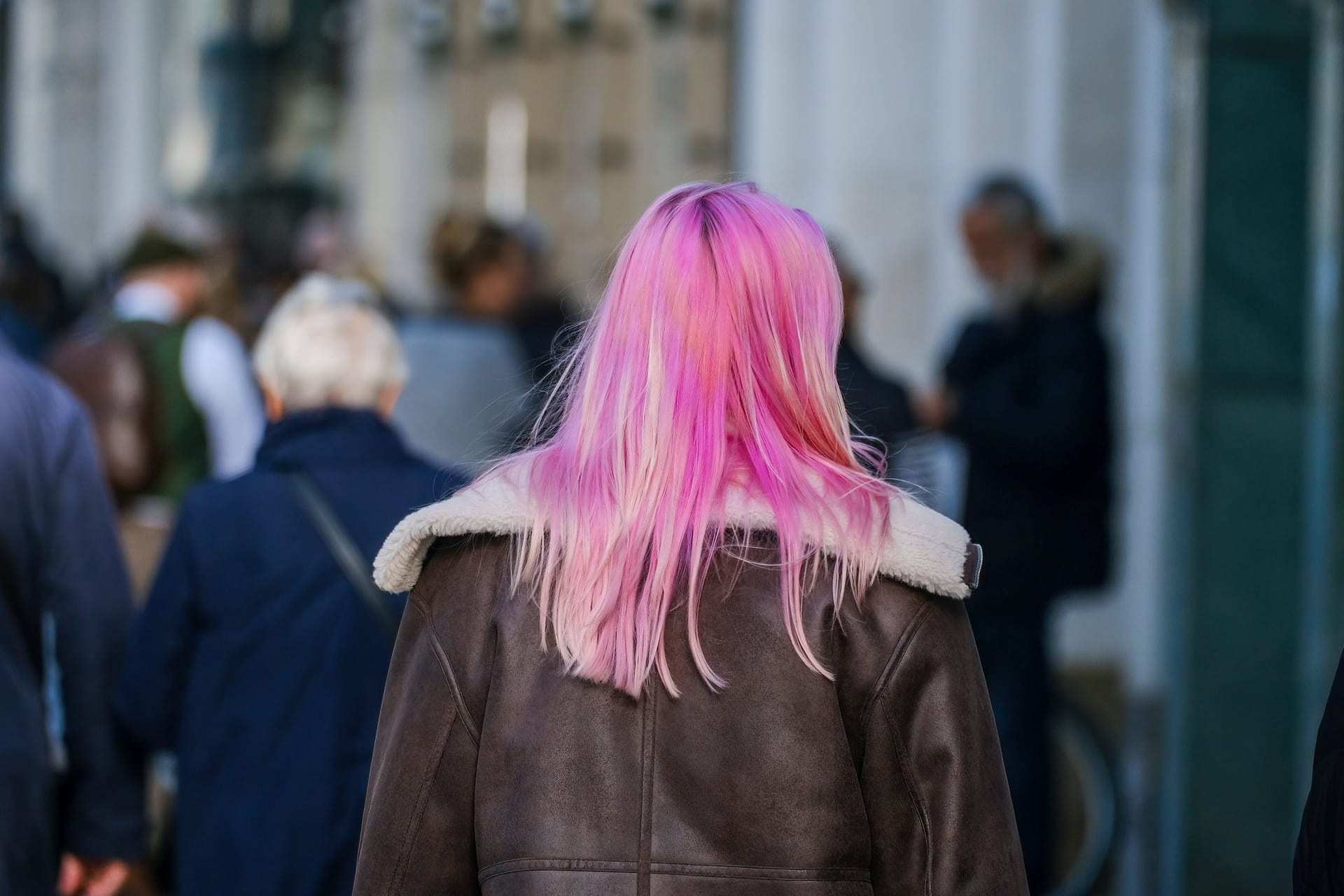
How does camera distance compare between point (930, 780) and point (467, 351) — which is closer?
point (930, 780)

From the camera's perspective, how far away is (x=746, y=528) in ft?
7.76

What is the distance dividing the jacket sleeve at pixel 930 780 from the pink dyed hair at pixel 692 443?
0.10m

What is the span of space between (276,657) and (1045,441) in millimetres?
2712

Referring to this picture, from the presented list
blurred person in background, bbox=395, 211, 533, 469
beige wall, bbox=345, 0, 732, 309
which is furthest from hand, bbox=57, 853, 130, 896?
beige wall, bbox=345, 0, 732, 309

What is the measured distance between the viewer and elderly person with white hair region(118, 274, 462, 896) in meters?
3.62

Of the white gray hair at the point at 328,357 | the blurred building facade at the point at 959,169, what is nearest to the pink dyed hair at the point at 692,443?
the blurred building facade at the point at 959,169

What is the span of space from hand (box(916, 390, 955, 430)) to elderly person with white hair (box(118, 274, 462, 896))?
2.30 m

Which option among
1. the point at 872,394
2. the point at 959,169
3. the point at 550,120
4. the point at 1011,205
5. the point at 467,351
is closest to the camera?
the point at 872,394

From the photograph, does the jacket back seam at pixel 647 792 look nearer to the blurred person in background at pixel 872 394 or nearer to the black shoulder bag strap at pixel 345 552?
the black shoulder bag strap at pixel 345 552

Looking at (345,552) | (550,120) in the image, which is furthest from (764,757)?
(550,120)

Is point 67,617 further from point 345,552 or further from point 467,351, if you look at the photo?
point 467,351

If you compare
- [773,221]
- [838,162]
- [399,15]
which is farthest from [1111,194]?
[773,221]

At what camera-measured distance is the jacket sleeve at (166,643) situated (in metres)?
3.74

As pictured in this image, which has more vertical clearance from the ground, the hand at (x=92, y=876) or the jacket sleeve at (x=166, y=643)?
the jacket sleeve at (x=166, y=643)
